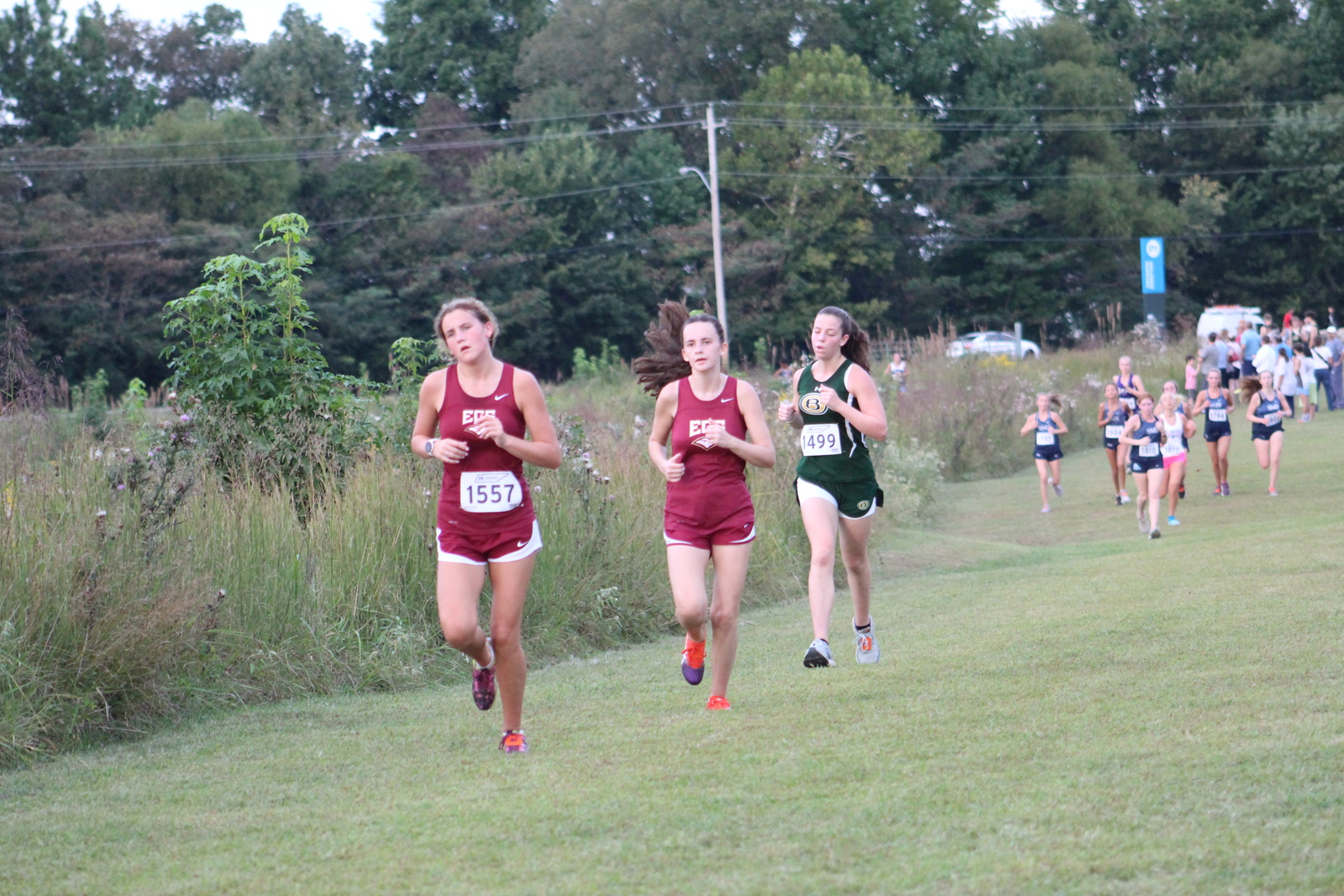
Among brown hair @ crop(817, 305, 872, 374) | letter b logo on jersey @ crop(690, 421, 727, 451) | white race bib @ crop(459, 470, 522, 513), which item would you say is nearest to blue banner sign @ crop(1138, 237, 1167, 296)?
brown hair @ crop(817, 305, 872, 374)

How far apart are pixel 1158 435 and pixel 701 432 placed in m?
10.9

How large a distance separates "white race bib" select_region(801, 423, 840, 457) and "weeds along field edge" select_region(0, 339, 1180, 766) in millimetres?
2813

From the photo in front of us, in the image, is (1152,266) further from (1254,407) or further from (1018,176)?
(1254,407)

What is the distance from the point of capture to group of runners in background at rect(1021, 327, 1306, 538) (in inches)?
645

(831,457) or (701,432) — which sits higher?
(701,432)

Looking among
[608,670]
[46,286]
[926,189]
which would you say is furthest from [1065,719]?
[926,189]

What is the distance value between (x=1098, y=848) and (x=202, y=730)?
475cm

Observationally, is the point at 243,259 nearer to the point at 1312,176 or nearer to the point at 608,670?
the point at 608,670

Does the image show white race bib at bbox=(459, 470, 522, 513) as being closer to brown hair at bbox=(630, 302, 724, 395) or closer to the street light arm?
brown hair at bbox=(630, 302, 724, 395)

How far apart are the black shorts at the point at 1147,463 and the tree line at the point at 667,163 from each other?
32942 mm

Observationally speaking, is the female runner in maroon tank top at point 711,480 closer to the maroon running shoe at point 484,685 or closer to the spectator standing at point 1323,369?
the maroon running shoe at point 484,685

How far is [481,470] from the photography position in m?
6.14

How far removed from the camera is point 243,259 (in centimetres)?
1037

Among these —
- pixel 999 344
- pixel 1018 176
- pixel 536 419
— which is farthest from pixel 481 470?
pixel 1018 176
